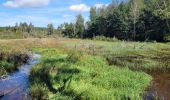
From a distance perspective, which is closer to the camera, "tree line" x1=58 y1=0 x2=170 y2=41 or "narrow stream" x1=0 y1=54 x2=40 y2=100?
"narrow stream" x1=0 y1=54 x2=40 y2=100

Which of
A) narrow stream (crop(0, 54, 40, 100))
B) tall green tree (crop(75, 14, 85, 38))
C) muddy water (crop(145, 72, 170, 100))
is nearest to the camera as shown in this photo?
narrow stream (crop(0, 54, 40, 100))

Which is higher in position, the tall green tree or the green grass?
the tall green tree

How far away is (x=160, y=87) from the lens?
64.1ft

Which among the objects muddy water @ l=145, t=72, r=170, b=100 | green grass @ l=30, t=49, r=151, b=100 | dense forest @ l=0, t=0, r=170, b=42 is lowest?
muddy water @ l=145, t=72, r=170, b=100

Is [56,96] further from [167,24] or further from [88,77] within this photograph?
[167,24]

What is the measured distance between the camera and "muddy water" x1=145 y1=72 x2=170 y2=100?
1639cm

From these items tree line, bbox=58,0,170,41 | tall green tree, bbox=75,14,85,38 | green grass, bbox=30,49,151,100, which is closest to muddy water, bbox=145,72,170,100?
green grass, bbox=30,49,151,100

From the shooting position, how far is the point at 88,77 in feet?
60.1

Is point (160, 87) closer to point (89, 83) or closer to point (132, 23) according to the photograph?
point (89, 83)

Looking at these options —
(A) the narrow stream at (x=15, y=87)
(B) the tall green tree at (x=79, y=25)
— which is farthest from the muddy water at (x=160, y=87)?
(B) the tall green tree at (x=79, y=25)

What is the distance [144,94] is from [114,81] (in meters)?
1.90

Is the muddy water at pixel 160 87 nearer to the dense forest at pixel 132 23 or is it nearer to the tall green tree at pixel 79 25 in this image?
the dense forest at pixel 132 23

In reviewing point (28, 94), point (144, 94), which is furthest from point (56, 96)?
point (144, 94)

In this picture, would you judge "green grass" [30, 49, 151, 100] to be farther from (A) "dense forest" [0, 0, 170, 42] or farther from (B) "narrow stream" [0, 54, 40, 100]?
(A) "dense forest" [0, 0, 170, 42]
